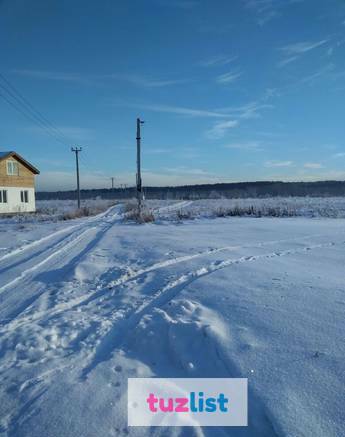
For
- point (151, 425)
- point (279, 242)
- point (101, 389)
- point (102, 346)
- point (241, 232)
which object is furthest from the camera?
point (241, 232)

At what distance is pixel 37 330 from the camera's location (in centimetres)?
364

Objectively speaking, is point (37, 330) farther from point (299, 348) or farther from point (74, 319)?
point (299, 348)

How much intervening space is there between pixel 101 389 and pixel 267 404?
1331 millimetres

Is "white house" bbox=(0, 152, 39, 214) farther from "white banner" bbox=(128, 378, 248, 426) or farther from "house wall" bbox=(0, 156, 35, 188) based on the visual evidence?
"white banner" bbox=(128, 378, 248, 426)

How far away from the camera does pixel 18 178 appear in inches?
1166

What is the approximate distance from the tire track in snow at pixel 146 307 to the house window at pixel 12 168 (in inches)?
1093

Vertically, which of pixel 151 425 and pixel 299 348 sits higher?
pixel 299 348

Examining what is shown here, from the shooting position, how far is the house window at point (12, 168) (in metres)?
28.6

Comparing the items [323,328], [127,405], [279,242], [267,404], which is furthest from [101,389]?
[279,242]

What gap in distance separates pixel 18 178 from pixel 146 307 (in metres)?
29.5

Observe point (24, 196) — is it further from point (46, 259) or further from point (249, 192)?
point (249, 192)

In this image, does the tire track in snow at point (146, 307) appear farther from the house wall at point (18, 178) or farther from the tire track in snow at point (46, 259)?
the house wall at point (18, 178)

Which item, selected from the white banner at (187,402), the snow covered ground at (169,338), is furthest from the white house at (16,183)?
the white banner at (187,402)

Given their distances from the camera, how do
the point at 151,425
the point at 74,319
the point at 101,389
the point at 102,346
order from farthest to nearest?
the point at 74,319 → the point at 102,346 → the point at 101,389 → the point at 151,425
